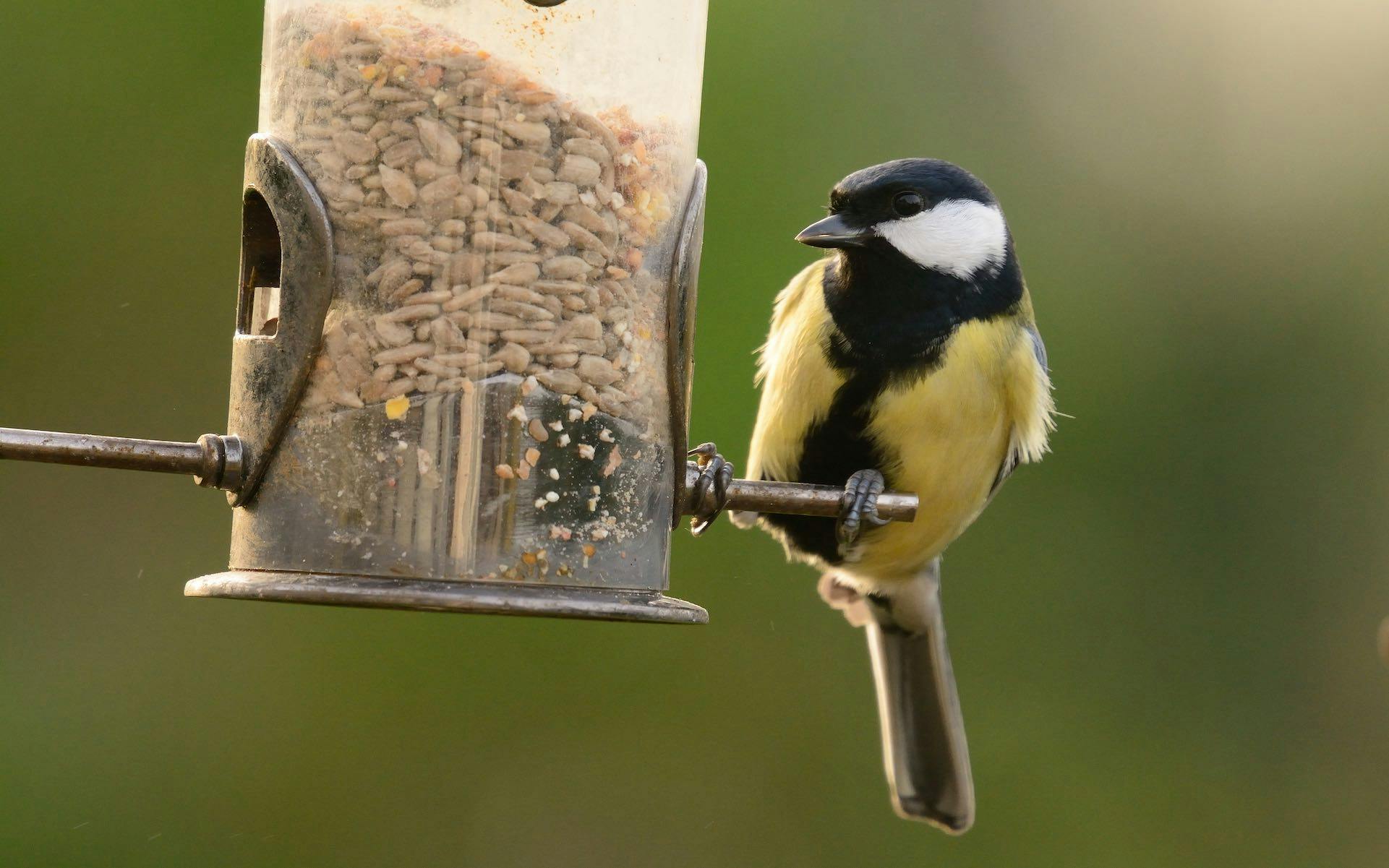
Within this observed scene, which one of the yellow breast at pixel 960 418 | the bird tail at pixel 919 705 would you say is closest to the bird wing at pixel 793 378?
the yellow breast at pixel 960 418

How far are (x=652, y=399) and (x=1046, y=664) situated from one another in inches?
149

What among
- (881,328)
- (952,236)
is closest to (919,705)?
(881,328)

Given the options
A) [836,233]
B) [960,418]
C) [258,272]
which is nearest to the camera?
[258,272]

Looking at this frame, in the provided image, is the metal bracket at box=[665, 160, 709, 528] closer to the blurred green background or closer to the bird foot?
the bird foot

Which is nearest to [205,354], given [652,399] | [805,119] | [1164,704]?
[805,119]

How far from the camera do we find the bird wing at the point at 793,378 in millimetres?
3336

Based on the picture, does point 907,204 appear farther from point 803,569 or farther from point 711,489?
point 803,569

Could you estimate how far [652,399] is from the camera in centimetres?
268

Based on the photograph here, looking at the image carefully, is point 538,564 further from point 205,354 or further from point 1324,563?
point 1324,563

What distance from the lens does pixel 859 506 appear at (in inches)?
117

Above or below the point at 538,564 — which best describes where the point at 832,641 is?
below

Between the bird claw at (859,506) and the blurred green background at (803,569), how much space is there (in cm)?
Result: 174

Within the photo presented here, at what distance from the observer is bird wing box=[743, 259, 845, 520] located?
3.34 m

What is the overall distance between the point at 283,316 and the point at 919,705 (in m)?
2.34
